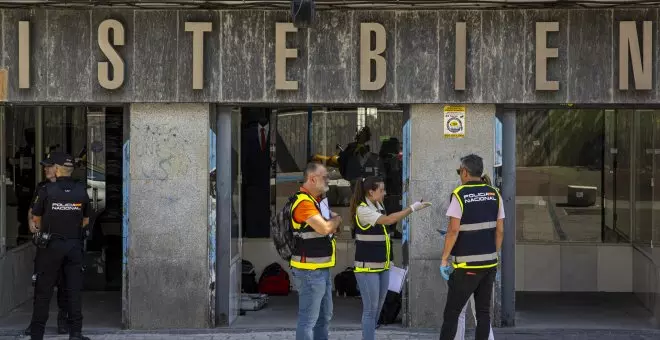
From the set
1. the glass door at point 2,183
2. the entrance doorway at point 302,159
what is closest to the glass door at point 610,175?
the entrance doorway at point 302,159

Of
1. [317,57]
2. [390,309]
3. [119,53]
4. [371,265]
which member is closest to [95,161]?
[119,53]

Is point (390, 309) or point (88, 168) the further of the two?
point (88, 168)

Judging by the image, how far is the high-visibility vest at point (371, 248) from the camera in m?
8.63

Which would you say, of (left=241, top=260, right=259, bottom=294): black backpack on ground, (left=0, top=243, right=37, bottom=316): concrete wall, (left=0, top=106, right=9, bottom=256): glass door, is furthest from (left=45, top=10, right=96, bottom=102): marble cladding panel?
(left=241, top=260, right=259, bottom=294): black backpack on ground

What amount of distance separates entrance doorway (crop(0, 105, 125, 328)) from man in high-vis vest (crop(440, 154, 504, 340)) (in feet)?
16.7

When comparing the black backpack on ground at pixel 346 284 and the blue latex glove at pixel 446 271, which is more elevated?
the blue latex glove at pixel 446 271

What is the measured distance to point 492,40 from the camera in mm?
10125

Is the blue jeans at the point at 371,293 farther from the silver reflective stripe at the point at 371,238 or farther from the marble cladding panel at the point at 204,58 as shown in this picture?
the marble cladding panel at the point at 204,58

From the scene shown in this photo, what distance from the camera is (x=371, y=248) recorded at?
8.66 m

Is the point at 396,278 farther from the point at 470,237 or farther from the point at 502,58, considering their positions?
the point at 502,58

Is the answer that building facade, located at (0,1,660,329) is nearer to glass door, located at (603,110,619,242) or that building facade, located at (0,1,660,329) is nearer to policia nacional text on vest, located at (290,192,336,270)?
policia nacional text on vest, located at (290,192,336,270)

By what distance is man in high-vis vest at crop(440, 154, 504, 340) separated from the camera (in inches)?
331

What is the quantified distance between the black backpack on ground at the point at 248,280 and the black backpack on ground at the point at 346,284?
102cm

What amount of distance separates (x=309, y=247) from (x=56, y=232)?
9.08ft
